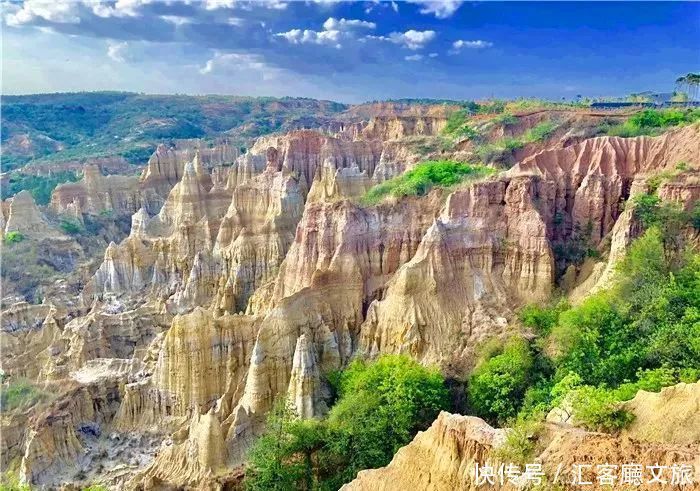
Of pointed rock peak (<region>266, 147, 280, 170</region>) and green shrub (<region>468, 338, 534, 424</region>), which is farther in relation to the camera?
pointed rock peak (<region>266, 147, 280, 170</region>)

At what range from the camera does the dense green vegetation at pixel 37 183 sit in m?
70.2

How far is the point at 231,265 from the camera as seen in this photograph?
34.8 m

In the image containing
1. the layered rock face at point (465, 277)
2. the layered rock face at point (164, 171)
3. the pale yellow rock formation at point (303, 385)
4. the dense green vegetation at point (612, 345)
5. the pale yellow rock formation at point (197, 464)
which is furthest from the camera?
the layered rock face at point (164, 171)

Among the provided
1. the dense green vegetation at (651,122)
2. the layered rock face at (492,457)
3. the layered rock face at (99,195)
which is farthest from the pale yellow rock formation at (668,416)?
the layered rock face at (99,195)

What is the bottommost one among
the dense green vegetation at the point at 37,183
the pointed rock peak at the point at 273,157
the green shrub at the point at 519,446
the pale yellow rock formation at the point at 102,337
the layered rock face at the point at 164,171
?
the pale yellow rock formation at the point at 102,337

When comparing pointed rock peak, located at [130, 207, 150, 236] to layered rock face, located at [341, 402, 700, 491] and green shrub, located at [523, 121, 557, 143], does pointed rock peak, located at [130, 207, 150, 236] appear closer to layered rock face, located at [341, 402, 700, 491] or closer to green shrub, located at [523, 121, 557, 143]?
green shrub, located at [523, 121, 557, 143]

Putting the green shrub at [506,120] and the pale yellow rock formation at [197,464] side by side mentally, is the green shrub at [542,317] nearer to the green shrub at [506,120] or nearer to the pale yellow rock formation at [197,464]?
the pale yellow rock formation at [197,464]

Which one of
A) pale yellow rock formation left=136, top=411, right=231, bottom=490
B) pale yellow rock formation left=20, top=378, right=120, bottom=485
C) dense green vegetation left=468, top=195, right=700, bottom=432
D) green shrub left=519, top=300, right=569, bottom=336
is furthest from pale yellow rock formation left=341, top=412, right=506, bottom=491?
pale yellow rock formation left=20, top=378, right=120, bottom=485

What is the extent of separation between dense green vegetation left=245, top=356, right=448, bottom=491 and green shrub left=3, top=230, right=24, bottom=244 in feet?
124

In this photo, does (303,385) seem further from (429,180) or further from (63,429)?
(429,180)

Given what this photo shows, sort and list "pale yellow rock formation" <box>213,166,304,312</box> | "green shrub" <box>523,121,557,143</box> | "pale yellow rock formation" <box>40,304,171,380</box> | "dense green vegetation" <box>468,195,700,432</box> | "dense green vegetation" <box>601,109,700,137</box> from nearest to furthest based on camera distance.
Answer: "dense green vegetation" <box>468,195,700,432</box>
"pale yellow rock formation" <box>40,304,171,380</box>
"pale yellow rock formation" <box>213,166,304,312</box>
"dense green vegetation" <box>601,109,700,137</box>
"green shrub" <box>523,121,557,143</box>

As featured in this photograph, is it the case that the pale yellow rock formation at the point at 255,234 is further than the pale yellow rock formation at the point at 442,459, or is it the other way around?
the pale yellow rock formation at the point at 255,234

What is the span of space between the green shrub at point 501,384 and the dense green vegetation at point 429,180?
30.7 feet

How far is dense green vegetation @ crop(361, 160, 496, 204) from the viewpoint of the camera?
2709 cm
